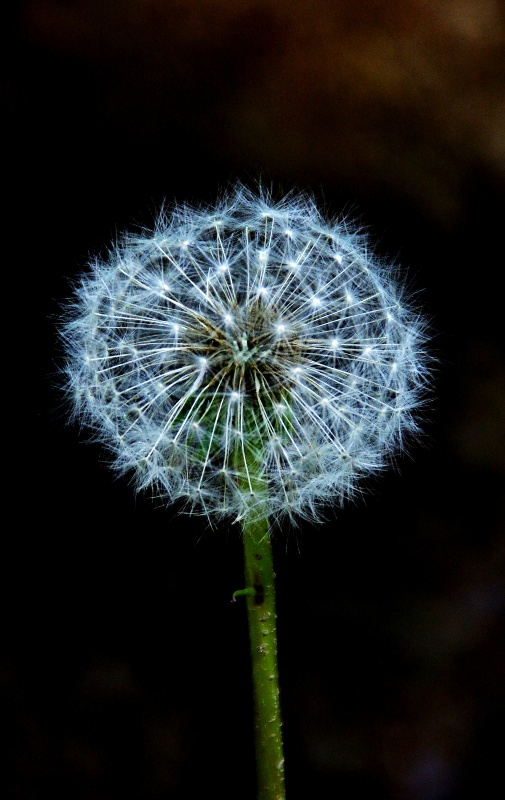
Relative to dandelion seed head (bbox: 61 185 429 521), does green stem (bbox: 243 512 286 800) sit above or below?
below

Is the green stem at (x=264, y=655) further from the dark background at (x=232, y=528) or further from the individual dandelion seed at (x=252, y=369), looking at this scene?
the dark background at (x=232, y=528)

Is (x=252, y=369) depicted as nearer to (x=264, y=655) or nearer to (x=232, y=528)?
(x=232, y=528)

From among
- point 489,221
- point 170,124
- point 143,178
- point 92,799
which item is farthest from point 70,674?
point 489,221

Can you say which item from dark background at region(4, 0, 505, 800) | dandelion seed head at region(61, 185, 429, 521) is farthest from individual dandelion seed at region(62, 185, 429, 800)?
dark background at region(4, 0, 505, 800)

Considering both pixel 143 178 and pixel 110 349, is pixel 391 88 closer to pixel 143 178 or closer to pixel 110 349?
pixel 143 178

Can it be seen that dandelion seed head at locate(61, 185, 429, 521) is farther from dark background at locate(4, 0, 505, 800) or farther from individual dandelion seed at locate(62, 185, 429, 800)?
dark background at locate(4, 0, 505, 800)

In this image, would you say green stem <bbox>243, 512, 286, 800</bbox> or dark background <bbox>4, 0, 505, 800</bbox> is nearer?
green stem <bbox>243, 512, 286, 800</bbox>

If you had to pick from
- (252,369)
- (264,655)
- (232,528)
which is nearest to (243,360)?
(252,369)

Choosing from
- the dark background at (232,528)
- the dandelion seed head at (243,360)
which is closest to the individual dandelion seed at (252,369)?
the dandelion seed head at (243,360)

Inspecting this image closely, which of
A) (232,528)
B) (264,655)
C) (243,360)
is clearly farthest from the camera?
(232,528)
